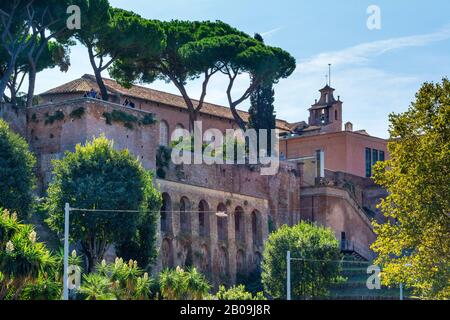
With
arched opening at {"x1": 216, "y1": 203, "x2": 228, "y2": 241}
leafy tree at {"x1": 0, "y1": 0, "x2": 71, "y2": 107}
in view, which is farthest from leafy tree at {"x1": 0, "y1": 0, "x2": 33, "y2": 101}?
arched opening at {"x1": 216, "y1": 203, "x2": 228, "y2": 241}

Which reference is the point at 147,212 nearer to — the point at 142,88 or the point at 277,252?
the point at 277,252

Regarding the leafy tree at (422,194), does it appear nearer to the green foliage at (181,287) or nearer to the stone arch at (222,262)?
the green foliage at (181,287)

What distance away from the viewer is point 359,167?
254 feet

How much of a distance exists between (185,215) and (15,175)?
13.9m

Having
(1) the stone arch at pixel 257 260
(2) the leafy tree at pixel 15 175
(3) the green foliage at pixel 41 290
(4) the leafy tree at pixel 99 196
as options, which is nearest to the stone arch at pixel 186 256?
(1) the stone arch at pixel 257 260

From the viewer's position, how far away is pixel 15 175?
1720 inches

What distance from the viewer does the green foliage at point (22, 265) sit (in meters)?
32.5

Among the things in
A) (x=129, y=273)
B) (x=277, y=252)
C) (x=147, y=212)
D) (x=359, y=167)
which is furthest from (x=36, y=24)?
(x=359, y=167)

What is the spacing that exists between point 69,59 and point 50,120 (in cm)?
1010

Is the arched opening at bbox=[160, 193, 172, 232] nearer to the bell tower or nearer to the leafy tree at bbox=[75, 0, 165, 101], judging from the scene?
the leafy tree at bbox=[75, 0, 165, 101]

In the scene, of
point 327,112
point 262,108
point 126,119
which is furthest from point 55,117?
point 327,112

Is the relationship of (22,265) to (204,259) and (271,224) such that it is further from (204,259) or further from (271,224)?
(271,224)

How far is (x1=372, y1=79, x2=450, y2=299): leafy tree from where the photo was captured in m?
37.5

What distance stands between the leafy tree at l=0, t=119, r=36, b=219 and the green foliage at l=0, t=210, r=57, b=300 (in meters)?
8.66
